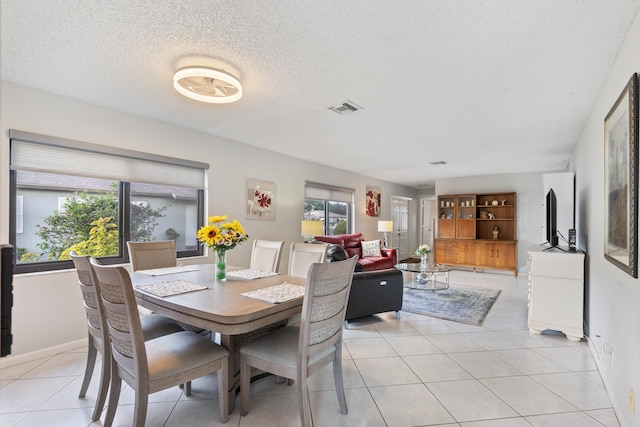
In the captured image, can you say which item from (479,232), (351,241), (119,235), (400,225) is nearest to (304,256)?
(119,235)

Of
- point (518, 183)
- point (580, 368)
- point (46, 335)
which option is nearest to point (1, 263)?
point (46, 335)

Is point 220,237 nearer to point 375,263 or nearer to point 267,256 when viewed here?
point 267,256

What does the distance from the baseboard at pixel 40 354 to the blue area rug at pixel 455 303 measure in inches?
141

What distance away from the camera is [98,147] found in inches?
115

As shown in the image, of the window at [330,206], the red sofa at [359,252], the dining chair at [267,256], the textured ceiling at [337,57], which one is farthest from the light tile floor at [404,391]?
the window at [330,206]

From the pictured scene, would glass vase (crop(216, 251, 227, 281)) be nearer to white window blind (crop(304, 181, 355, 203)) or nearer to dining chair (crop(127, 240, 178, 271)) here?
dining chair (crop(127, 240, 178, 271))

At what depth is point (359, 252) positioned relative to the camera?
5.97 metres

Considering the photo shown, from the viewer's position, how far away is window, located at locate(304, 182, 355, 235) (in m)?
5.73

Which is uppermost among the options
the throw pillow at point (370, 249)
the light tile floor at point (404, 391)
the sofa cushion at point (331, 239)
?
the sofa cushion at point (331, 239)

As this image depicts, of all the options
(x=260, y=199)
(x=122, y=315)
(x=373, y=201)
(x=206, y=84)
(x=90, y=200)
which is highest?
(x=206, y=84)

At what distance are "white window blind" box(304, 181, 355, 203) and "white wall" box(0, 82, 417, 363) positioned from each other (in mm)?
371

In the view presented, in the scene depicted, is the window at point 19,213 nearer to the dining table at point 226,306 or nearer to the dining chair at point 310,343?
the dining table at point 226,306

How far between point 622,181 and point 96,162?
417 centimetres

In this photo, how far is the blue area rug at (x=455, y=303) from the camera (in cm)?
371
